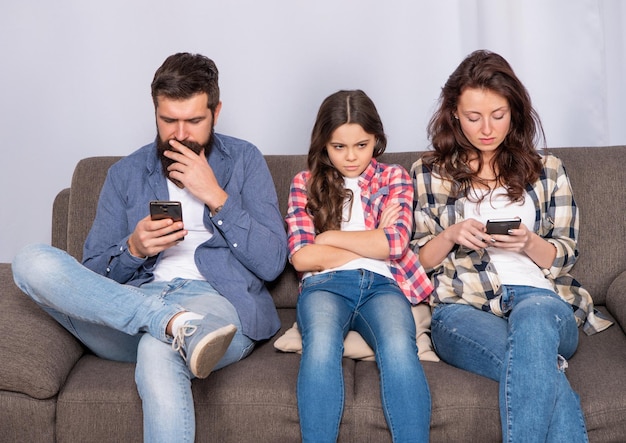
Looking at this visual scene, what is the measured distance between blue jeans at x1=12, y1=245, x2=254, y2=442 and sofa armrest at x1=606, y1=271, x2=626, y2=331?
1.14 meters

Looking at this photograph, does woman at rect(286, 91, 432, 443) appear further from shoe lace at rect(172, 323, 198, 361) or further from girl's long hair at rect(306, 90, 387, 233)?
shoe lace at rect(172, 323, 198, 361)

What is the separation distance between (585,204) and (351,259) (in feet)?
2.80

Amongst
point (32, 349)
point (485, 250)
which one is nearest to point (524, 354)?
point (485, 250)

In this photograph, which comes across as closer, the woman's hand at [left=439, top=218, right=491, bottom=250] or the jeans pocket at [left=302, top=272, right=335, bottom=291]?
the woman's hand at [left=439, top=218, right=491, bottom=250]

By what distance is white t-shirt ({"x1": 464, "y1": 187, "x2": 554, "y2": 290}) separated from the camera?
8.04 ft

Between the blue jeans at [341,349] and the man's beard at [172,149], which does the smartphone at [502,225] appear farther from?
the man's beard at [172,149]

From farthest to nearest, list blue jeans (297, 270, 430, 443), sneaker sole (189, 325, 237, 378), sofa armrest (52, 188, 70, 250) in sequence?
sofa armrest (52, 188, 70, 250) < blue jeans (297, 270, 430, 443) < sneaker sole (189, 325, 237, 378)

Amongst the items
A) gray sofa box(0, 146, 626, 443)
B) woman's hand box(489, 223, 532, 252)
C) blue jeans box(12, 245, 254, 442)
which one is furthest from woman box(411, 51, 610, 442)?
blue jeans box(12, 245, 254, 442)

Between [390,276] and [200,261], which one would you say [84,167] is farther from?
[390,276]

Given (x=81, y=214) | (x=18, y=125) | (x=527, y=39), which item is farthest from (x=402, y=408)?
(x=18, y=125)

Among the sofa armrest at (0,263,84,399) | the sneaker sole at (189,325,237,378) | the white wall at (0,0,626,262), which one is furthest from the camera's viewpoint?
the white wall at (0,0,626,262)

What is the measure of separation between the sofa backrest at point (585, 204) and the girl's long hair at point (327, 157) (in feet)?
0.79

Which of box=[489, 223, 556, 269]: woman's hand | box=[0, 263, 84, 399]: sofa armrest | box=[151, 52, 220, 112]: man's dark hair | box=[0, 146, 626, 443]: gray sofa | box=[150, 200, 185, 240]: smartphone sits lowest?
box=[0, 146, 626, 443]: gray sofa

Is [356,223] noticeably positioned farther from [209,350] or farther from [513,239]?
[209,350]
